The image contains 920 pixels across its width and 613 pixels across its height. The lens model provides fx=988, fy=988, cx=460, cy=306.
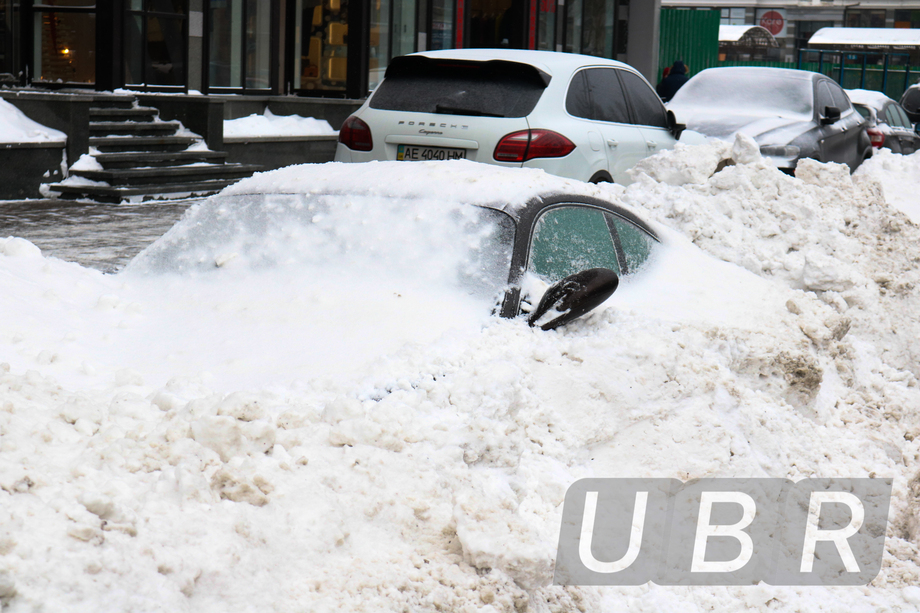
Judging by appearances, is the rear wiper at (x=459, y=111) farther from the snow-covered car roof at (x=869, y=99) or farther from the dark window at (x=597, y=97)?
the snow-covered car roof at (x=869, y=99)

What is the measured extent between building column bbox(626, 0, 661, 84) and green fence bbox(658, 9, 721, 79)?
13.8 feet

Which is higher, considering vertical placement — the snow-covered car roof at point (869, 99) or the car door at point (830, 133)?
the snow-covered car roof at point (869, 99)

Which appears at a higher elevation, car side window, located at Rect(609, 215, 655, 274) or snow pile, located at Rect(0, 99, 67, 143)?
snow pile, located at Rect(0, 99, 67, 143)

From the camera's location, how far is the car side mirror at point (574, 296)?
144 inches

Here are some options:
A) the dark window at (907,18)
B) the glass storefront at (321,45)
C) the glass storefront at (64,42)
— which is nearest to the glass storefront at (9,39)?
the glass storefront at (64,42)

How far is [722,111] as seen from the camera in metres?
11.2

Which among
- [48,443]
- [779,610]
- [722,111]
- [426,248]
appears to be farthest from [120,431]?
[722,111]

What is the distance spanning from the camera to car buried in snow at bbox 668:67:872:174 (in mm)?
10297

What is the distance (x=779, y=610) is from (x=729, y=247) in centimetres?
313

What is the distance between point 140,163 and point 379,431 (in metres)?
10.2

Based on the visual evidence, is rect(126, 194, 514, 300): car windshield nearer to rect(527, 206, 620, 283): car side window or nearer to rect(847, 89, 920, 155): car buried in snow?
rect(527, 206, 620, 283): car side window

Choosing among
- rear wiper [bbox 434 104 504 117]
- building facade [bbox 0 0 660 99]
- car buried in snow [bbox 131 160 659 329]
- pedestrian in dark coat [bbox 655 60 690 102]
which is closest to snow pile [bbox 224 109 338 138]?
building facade [bbox 0 0 660 99]

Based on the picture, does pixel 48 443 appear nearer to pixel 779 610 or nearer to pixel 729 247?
pixel 779 610

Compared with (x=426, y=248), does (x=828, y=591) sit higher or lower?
lower
